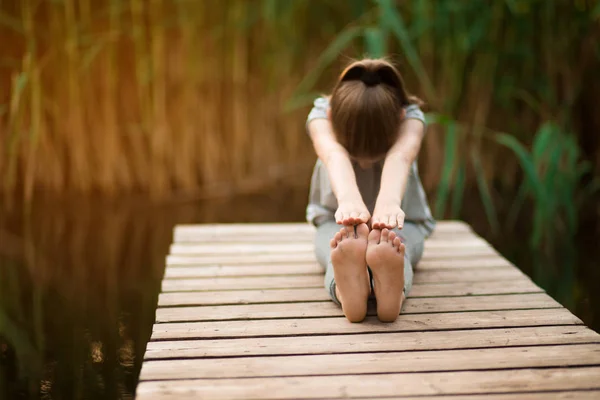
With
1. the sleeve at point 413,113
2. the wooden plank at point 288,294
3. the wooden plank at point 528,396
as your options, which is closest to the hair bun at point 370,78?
the sleeve at point 413,113

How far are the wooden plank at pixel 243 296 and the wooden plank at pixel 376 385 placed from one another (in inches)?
16.8

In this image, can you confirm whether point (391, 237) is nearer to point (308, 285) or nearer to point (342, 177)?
point (342, 177)

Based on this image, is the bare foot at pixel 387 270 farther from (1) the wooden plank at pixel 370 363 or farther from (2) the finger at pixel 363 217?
(1) the wooden plank at pixel 370 363

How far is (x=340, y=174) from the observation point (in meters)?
1.66

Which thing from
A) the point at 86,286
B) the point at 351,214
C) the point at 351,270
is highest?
the point at 351,214

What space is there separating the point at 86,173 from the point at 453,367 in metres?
2.19

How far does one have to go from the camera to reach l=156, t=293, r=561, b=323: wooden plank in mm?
1633

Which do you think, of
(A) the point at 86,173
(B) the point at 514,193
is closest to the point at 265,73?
(A) the point at 86,173

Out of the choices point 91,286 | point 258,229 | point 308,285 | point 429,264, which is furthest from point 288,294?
point 91,286

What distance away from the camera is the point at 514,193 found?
10.5 ft

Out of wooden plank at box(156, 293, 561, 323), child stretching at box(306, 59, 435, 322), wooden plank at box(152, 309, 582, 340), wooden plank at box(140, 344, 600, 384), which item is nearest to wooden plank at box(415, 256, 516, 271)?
child stretching at box(306, 59, 435, 322)

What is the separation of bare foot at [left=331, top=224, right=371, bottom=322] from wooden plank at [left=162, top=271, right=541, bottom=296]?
10.1 inches

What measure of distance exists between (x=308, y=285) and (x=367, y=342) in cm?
40

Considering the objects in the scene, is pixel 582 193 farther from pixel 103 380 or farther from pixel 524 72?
pixel 103 380
